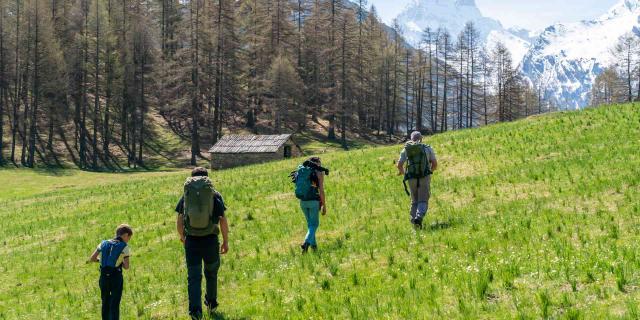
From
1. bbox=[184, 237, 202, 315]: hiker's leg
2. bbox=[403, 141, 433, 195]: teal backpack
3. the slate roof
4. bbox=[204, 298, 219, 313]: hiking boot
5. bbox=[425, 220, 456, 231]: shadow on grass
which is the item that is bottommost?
bbox=[204, 298, 219, 313]: hiking boot

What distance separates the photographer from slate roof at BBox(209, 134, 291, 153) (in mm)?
50188

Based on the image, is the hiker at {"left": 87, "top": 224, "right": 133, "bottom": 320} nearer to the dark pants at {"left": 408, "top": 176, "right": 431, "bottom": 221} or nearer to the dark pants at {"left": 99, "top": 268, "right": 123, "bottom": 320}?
the dark pants at {"left": 99, "top": 268, "right": 123, "bottom": 320}

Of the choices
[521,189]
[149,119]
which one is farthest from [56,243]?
[149,119]

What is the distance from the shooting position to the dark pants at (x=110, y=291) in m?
8.55

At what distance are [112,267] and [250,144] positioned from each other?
141ft

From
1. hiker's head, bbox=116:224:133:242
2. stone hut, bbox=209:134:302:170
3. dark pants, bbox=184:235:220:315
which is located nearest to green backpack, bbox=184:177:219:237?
dark pants, bbox=184:235:220:315

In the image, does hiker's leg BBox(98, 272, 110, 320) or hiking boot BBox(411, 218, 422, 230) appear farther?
hiking boot BBox(411, 218, 422, 230)

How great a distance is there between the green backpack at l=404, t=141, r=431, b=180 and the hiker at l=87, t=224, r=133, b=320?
Result: 6.78 m

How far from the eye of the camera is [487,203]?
14.9 meters

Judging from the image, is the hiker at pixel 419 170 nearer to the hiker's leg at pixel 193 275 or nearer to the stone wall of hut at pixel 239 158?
the hiker's leg at pixel 193 275

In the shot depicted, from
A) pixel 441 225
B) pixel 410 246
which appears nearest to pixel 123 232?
pixel 410 246

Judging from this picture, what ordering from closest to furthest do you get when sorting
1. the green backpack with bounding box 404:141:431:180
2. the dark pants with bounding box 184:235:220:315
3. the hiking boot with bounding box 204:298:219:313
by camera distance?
the dark pants with bounding box 184:235:220:315 → the hiking boot with bounding box 204:298:219:313 → the green backpack with bounding box 404:141:431:180

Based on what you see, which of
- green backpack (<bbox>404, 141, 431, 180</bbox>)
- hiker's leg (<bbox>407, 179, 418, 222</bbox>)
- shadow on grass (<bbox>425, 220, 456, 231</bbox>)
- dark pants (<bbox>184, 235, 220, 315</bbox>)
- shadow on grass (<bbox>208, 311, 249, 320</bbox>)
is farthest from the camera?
hiker's leg (<bbox>407, 179, 418, 222</bbox>)

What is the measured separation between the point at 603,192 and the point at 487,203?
299 cm
